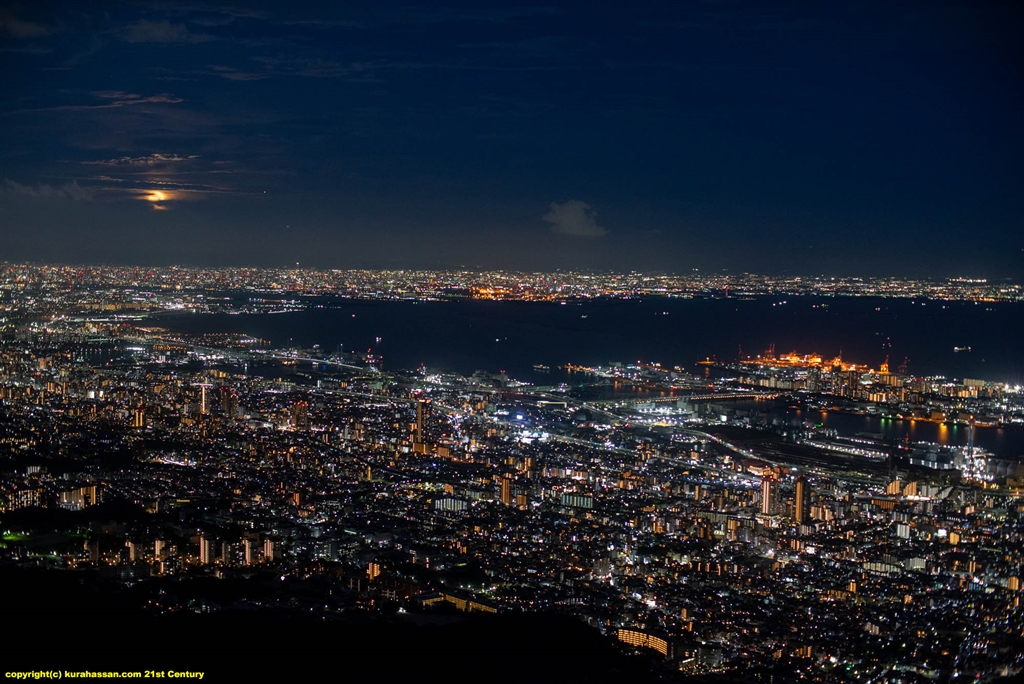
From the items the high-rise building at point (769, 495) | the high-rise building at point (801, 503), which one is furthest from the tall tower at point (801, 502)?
the high-rise building at point (769, 495)

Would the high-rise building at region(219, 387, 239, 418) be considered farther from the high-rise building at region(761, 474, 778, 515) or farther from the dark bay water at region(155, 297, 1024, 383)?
the high-rise building at region(761, 474, 778, 515)

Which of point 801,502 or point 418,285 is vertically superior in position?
point 418,285

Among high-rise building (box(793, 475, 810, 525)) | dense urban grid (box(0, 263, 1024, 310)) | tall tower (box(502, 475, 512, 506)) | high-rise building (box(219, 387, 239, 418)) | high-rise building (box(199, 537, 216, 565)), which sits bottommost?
high-rise building (box(199, 537, 216, 565))

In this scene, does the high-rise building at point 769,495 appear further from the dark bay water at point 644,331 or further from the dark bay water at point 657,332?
the dark bay water at point 644,331

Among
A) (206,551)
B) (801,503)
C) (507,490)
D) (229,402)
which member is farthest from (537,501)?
(229,402)

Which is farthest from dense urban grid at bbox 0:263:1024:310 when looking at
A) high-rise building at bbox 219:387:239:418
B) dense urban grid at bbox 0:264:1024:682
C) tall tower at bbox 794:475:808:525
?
tall tower at bbox 794:475:808:525

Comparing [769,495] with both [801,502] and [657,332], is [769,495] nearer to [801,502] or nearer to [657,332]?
[801,502]

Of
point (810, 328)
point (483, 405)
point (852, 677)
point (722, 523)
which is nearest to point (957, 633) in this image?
point (852, 677)

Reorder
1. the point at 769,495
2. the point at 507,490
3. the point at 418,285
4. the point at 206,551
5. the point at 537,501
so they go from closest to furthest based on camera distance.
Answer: the point at 206,551, the point at 769,495, the point at 537,501, the point at 507,490, the point at 418,285

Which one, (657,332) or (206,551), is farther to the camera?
(657,332)
